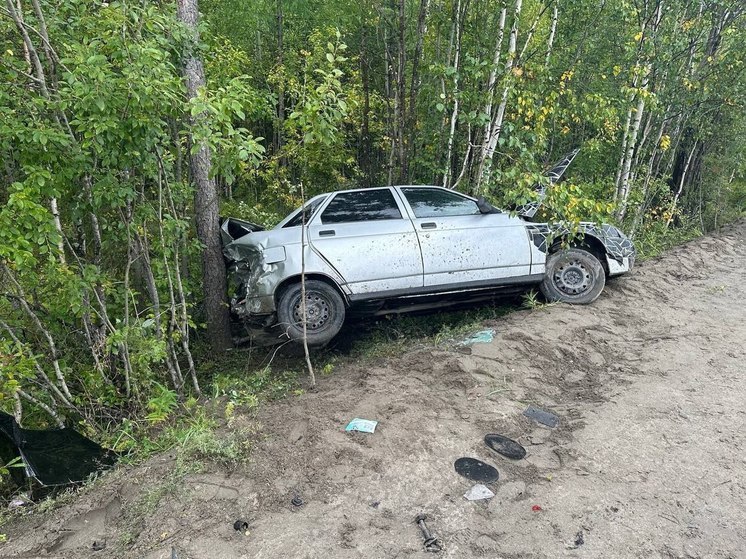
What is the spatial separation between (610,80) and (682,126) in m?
2.10

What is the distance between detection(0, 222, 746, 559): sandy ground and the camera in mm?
2977

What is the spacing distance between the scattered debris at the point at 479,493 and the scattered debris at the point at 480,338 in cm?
221

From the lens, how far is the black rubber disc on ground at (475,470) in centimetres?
352

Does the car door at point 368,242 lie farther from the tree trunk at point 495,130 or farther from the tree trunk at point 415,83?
the tree trunk at point 415,83

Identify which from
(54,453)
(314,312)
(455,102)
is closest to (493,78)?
(455,102)

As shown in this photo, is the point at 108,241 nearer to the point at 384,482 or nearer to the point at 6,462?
the point at 6,462

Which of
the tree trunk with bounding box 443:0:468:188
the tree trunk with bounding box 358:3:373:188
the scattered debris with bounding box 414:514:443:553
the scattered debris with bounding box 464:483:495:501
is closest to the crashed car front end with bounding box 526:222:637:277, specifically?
the tree trunk with bounding box 443:0:468:188

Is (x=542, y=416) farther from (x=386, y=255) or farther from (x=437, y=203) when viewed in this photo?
(x=437, y=203)

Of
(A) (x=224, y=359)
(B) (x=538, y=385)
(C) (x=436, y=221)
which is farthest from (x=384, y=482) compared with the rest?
(A) (x=224, y=359)

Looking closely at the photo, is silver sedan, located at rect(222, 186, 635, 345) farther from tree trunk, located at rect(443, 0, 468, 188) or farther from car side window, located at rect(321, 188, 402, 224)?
tree trunk, located at rect(443, 0, 468, 188)

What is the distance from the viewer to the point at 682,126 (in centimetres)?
1100

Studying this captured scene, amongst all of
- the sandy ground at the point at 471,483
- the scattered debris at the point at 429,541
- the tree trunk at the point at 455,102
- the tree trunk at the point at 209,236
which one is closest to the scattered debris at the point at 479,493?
the sandy ground at the point at 471,483

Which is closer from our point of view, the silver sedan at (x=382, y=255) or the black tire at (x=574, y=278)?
the silver sedan at (x=382, y=255)

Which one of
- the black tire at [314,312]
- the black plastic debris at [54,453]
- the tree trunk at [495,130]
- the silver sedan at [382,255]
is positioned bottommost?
the black plastic debris at [54,453]
